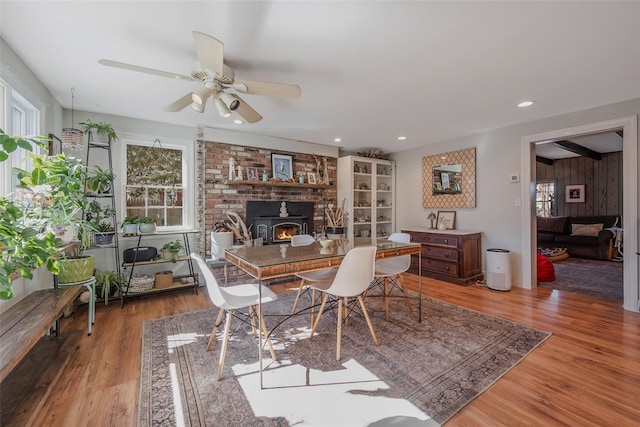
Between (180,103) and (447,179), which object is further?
(447,179)

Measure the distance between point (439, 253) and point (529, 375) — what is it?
260 centimetres

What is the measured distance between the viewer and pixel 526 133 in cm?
389

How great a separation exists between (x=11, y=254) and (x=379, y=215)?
5.43 m

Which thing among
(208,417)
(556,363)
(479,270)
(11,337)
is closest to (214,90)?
(11,337)

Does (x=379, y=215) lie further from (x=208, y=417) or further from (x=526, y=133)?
(x=208, y=417)

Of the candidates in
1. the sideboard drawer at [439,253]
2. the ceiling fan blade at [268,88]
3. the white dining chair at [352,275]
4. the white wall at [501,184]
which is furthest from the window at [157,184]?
the white wall at [501,184]

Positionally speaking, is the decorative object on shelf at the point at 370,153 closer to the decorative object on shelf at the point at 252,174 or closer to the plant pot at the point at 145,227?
the decorative object on shelf at the point at 252,174

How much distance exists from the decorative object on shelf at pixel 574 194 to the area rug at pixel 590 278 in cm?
196

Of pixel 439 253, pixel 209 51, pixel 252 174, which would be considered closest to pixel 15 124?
pixel 209 51

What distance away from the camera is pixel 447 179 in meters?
4.89

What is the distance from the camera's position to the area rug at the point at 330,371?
1.60 m

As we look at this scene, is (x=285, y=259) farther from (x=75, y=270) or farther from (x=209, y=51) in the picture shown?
(x=75, y=270)

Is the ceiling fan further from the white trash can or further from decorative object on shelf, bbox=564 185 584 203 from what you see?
decorative object on shelf, bbox=564 185 584 203

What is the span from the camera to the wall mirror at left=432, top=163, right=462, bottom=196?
4742 mm
